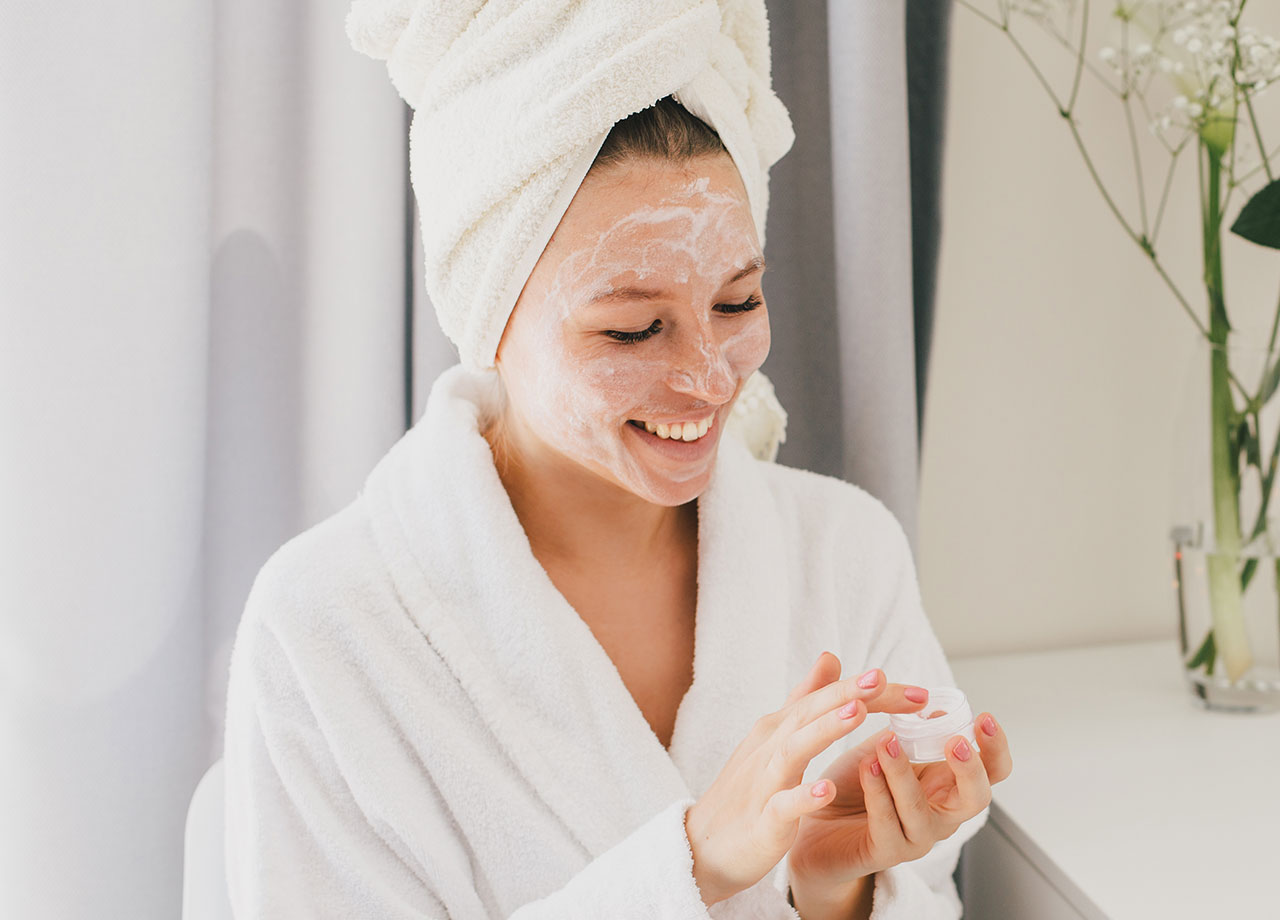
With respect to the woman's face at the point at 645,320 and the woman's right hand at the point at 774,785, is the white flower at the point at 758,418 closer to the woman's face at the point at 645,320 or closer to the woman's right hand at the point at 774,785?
the woman's face at the point at 645,320

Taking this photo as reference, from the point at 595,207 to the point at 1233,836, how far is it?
2.49ft

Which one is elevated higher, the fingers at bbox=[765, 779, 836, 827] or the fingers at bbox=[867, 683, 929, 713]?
the fingers at bbox=[867, 683, 929, 713]

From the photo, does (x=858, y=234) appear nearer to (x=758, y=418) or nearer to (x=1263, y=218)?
(x=758, y=418)

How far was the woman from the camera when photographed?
0.68m

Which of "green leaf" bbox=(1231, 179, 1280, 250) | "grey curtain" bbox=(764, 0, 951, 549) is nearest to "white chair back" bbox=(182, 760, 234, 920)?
"grey curtain" bbox=(764, 0, 951, 549)

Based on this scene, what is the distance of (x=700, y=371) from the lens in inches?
28.4

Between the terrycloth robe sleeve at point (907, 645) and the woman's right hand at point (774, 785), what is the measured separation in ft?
0.78

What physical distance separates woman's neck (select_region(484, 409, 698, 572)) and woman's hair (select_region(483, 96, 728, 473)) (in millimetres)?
256

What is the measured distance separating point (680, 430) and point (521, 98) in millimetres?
253

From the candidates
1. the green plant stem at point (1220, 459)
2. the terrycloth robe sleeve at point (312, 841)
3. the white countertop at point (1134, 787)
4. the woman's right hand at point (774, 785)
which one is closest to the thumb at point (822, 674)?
the woman's right hand at point (774, 785)

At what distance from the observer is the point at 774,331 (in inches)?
45.4

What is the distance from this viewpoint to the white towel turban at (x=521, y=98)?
0.69m

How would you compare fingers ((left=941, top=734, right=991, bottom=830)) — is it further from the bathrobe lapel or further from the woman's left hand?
the bathrobe lapel

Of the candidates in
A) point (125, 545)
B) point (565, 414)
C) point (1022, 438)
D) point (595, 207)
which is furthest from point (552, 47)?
point (1022, 438)
